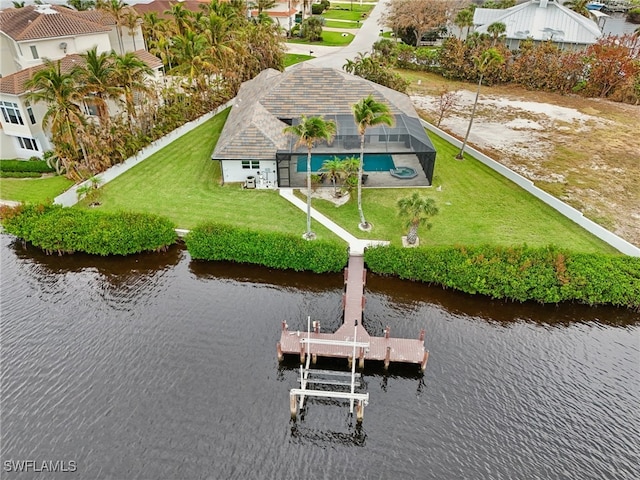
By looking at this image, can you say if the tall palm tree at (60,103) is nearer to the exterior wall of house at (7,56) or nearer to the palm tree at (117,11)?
the exterior wall of house at (7,56)

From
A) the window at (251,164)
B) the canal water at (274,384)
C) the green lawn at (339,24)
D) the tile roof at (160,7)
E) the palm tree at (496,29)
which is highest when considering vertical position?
the tile roof at (160,7)

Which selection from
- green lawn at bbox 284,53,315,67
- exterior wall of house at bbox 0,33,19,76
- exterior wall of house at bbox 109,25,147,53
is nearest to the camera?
exterior wall of house at bbox 0,33,19,76

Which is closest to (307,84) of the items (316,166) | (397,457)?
(316,166)

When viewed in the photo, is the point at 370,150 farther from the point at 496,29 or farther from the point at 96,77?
the point at 496,29

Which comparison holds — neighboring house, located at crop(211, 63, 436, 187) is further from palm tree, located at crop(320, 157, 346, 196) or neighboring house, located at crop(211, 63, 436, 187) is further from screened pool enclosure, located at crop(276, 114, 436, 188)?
palm tree, located at crop(320, 157, 346, 196)

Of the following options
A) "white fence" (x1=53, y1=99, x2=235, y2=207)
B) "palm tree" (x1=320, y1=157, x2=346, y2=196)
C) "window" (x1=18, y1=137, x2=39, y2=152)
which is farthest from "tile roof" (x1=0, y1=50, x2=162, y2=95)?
"palm tree" (x1=320, y1=157, x2=346, y2=196)

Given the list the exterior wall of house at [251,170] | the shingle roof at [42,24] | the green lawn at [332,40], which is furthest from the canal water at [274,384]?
the green lawn at [332,40]

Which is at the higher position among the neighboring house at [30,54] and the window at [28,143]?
the neighboring house at [30,54]

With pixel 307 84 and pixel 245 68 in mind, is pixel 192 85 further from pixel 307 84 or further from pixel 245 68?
Answer: pixel 307 84
